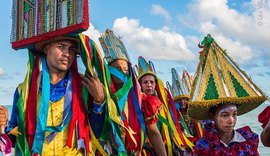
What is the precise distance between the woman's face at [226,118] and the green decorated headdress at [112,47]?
41.4 inches

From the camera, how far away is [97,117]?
3.21 m

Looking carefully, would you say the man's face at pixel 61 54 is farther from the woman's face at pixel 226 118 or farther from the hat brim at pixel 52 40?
the woman's face at pixel 226 118

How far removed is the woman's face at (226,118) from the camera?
375cm

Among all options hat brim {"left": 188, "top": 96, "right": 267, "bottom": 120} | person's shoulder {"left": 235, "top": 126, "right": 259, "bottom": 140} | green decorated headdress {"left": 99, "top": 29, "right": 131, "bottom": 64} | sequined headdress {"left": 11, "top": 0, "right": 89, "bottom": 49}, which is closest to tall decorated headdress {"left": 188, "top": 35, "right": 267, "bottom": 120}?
hat brim {"left": 188, "top": 96, "right": 267, "bottom": 120}

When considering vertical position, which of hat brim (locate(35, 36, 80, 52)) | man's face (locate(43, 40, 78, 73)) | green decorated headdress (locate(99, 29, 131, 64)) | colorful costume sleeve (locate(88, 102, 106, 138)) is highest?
green decorated headdress (locate(99, 29, 131, 64))

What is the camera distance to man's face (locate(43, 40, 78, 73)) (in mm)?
3180

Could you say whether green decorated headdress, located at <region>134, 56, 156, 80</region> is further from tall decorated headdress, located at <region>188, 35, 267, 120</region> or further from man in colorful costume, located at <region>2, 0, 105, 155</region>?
man in colorful costume, located at <region>2, 0, 105, 155</region>

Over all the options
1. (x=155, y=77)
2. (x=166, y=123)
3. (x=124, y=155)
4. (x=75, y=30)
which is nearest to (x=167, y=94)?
(x=155, y=77)

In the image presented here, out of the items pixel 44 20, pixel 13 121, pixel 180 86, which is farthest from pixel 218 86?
pixel 180 86

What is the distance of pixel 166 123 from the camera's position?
195 inches

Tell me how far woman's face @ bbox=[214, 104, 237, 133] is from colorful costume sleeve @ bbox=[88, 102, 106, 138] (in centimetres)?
108

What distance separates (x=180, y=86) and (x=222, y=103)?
3991mm

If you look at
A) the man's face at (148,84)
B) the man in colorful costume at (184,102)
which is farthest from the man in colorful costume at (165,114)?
the man in colorful costume at (184,102)

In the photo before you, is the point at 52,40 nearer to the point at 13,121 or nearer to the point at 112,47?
the point at 13,121
